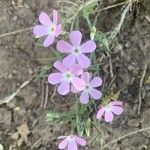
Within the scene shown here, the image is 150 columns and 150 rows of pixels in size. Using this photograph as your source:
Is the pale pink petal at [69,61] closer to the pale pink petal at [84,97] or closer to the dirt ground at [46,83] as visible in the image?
the pale pink petal at [84,97]

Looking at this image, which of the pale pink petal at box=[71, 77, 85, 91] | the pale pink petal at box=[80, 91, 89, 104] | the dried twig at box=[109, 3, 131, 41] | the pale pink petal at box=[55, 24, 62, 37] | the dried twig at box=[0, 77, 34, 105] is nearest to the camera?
the pale pink petal at box=[55, 24, 62, 37]

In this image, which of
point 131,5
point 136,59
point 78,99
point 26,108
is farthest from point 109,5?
point 26,108

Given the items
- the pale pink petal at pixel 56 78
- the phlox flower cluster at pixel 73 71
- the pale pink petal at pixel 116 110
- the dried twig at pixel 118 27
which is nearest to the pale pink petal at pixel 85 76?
the phlox flower cluster at pixel 73 71

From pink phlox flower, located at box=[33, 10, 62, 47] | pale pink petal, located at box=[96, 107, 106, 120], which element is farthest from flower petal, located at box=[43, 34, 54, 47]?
pale pink petal, located at box=[96, 107, 106, 120]

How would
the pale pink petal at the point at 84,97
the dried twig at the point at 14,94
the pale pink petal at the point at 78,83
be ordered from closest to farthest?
the pale pink petal at the point at 78,83 < the pale pink petal at the point at 84,97 < the dried twig at the point at 14,94

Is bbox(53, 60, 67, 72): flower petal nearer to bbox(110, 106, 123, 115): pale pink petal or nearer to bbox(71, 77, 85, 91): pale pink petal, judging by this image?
bbox(71, 77, 85, 91): pale pink petal

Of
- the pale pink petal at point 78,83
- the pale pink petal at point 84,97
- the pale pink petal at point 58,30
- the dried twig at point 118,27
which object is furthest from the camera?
the dried twig at point 118,27

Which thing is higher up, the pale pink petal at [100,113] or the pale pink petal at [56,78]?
the pale pink petal at [56,78]

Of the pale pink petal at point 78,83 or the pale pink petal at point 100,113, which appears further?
the pale pink petal at point 100,113

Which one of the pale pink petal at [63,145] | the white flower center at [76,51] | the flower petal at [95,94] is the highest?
the white flower center at [76,51]
